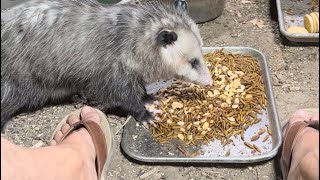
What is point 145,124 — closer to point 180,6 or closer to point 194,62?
point 194,62

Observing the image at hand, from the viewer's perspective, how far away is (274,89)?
2.17m

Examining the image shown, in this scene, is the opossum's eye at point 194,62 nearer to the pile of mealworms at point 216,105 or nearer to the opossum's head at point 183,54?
the opossum's head at point 183,54

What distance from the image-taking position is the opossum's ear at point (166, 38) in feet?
5.76

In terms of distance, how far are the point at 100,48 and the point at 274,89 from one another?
0.76 m

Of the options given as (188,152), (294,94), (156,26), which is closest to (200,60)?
(156,26)

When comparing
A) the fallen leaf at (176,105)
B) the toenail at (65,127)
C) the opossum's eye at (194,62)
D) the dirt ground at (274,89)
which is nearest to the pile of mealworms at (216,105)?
the fallen leaf at (176,105)

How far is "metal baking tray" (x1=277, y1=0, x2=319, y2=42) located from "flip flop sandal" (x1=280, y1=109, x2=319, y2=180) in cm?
60

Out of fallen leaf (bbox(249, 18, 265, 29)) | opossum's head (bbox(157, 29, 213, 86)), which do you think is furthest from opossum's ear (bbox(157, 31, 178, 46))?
fallen leaf (bbox(249, 18, 265, 29))

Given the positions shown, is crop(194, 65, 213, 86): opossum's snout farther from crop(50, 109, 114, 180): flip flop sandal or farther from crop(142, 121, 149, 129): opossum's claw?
crop(50, 109, 114, 180): flip flop sandal

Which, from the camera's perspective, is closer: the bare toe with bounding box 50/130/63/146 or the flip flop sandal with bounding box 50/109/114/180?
the flip flop sandal with bounding box 50/109/114/180

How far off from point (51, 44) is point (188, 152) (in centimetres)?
64

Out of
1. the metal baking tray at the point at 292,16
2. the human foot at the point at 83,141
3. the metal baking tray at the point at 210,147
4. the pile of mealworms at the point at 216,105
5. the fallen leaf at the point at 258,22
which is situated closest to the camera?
the human foot at the point at 83,141

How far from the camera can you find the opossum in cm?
186

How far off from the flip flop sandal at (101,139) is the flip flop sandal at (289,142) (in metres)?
0.60
